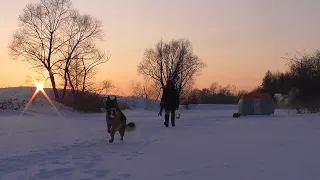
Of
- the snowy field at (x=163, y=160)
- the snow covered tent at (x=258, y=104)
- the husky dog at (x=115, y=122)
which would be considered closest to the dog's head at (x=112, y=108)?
the husky dog at (x=115, y=122)

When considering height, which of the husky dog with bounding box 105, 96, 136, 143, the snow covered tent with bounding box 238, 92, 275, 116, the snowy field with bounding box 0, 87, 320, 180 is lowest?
the snowy field with bounding box 0, 87, 320, 180

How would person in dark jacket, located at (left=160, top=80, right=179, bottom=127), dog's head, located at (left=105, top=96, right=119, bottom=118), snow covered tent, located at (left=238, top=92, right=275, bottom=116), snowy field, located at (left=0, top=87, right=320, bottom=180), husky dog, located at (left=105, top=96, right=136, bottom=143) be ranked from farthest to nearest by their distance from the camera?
snow covered tent, located at (left=238, top=92, right=275, bottom=116) < person in dark jacket, located at (left=160, top=80, right=179, bottom=127) < dog's head, located at (left=105, top=96, right=119, bottom=118) < husky dog, located at (left=105, top=96, right=136, bottom=143) < snowy field, located at (left=0, top=87, right=320, bottom=180)

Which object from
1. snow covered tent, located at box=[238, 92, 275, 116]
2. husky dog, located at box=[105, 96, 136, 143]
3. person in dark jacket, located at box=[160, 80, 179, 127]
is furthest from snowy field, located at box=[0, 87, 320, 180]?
snow covered tent, located at box=[238, 92, 275, 116]

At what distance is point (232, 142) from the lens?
392 inches

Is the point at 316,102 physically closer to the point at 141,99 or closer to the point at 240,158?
the point at 240,158

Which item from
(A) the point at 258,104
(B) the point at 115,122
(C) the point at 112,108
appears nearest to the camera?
(B) the point at 115,122

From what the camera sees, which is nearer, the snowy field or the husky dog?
the snowy field

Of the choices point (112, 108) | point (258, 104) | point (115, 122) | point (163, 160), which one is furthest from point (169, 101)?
point (258, 104)

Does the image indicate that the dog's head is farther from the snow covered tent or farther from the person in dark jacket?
the snow covered tent

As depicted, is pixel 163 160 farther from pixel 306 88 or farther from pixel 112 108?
pixel 306 88

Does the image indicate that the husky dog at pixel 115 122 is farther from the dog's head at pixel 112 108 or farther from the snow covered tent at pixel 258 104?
the snow covered tent at pixel 258 104

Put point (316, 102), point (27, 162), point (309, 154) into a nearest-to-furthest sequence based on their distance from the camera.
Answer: point (27, 162) < point (309, 154) < point (316, 102)

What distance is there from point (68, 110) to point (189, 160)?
28752 mm

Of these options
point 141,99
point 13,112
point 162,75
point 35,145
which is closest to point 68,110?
point 13,112
